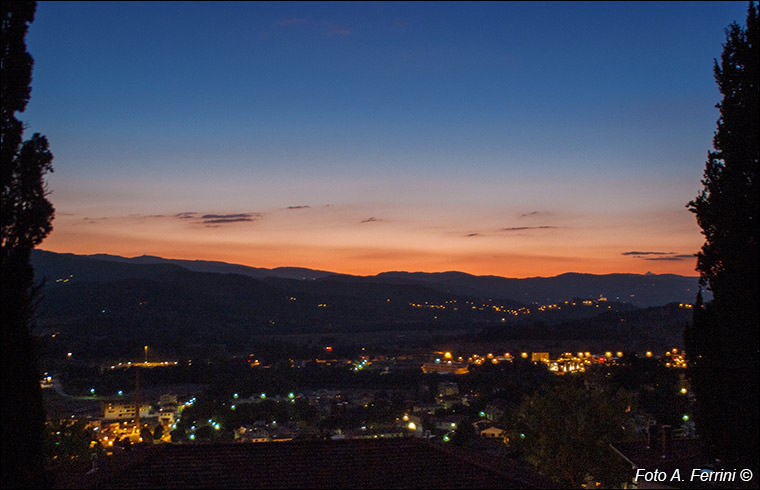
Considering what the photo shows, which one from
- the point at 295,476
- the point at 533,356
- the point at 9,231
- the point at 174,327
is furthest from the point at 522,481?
the point at 174,327

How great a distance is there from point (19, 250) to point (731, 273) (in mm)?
10301

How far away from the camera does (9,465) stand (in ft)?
25.5

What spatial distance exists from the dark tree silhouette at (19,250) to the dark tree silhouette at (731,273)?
968cm

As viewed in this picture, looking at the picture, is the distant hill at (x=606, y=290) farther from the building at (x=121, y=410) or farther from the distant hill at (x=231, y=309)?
the building at (x=121, y=410)

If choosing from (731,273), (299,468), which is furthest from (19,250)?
(731,273)

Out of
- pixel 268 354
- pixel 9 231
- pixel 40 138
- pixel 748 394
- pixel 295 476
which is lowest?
pixel 268 354

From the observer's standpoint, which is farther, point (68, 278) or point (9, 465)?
point (68, 278)

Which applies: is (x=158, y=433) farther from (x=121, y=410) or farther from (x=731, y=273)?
(x=731, y=273)

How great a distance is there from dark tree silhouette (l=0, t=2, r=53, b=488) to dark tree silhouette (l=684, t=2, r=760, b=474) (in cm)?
968

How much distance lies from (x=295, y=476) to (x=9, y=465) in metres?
3.64

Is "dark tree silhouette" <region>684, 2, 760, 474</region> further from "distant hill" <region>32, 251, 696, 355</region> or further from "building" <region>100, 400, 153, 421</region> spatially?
"distant hill" <region>32, 251, 696, 355</region>

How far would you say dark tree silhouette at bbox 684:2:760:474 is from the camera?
966 cm

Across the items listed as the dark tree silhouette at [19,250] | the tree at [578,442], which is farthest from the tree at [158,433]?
the dark tree silhouette at [19,250]

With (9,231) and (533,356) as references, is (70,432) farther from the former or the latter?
(533,356)
